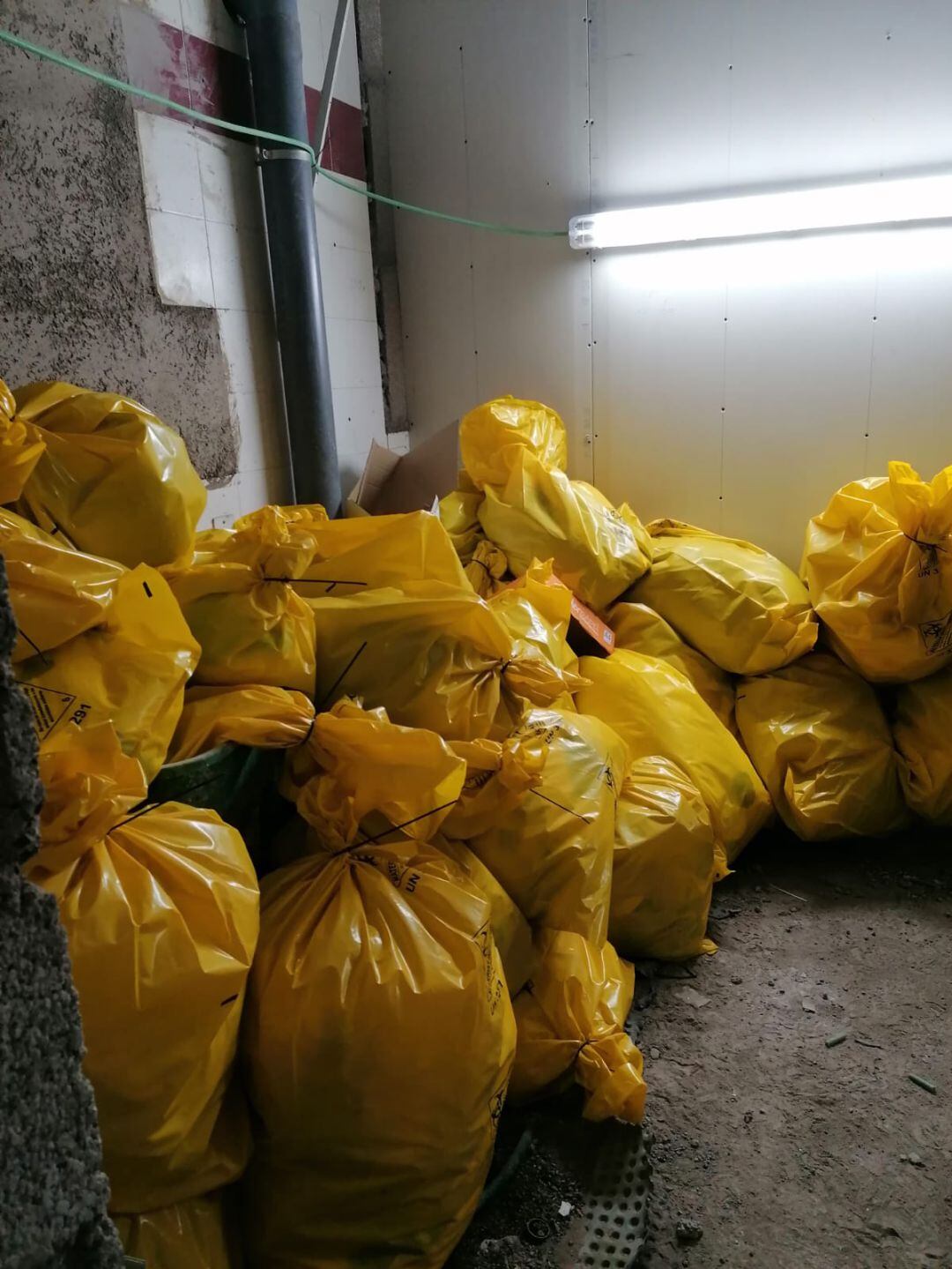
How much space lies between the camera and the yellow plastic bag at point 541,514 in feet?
7.70

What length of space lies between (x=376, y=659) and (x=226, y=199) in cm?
149

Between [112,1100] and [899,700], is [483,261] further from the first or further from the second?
[112,1100]

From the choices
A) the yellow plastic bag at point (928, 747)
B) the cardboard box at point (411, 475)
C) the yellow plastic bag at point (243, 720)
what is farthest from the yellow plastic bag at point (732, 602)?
the yellow plastic bag at point (243, 720)

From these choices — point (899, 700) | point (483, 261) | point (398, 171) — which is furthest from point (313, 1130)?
point (398, 171)

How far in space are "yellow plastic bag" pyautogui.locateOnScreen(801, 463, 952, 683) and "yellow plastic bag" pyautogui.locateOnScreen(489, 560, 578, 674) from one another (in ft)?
2.57

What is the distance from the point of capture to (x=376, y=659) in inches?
56.1

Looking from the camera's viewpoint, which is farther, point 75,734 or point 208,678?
point 208,678

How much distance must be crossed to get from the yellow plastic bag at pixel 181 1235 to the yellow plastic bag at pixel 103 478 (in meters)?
0.85

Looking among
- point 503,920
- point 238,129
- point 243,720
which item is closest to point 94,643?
point 243,720

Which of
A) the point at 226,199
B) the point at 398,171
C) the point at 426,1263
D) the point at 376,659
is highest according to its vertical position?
the point at 398,171

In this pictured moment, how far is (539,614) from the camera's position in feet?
6.46

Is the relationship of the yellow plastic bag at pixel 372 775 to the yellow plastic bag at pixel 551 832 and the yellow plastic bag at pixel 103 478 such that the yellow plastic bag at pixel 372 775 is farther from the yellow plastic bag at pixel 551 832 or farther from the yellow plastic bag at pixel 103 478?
the yellow plastic bag at pixel 103 478

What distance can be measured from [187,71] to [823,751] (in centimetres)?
237

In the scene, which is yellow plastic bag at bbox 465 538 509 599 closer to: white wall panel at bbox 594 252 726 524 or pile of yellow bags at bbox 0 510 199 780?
white wall panel at bbox 594 252 726 524
